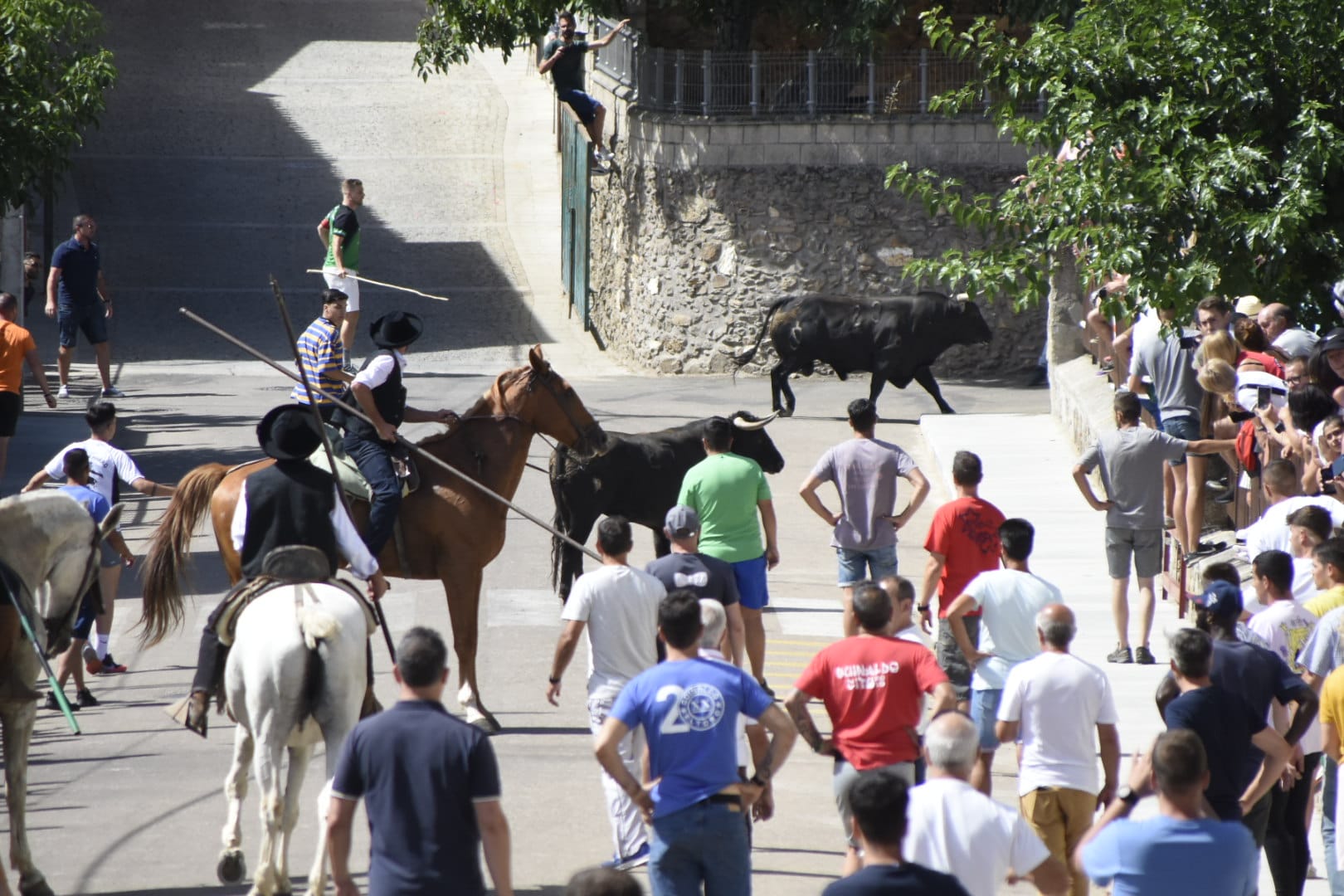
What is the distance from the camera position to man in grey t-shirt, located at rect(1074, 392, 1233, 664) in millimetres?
11297

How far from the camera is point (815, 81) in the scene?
24.1 metres

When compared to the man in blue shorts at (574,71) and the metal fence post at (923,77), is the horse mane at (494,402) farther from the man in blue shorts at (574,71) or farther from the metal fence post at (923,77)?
the metal fence post at (923,77)

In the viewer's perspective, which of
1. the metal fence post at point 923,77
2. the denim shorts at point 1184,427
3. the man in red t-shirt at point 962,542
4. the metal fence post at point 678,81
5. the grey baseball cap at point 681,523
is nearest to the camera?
the grey baseball cap at point 681,523

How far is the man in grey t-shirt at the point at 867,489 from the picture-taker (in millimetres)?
11383

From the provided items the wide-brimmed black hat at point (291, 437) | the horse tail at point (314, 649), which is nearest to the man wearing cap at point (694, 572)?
the horse tail at point (314, 649)

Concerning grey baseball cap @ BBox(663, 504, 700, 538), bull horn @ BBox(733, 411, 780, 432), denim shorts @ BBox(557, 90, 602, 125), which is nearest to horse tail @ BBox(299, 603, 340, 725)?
grey baseball cap @ BBox(663, 504, 700, 538)

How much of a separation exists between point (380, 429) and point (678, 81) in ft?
48.3

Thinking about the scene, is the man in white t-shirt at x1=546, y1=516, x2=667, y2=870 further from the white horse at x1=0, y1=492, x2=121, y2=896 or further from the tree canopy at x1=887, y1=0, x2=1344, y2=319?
the tree canopy at x1=887, y1=0, x2=1344, y2=319

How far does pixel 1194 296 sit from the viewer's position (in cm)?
1208

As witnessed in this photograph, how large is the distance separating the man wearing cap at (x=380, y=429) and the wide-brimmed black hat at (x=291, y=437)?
1.67m

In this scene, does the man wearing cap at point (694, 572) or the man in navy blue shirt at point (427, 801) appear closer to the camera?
the man in navy blue shirt at point (427, 801)

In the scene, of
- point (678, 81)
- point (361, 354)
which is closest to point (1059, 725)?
point (678, 81)

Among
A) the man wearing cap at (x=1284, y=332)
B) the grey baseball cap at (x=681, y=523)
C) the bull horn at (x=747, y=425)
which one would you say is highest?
the man wearing cap at (x=1284, y=332)

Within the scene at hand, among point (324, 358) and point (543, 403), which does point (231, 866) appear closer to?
point (543, 403)
